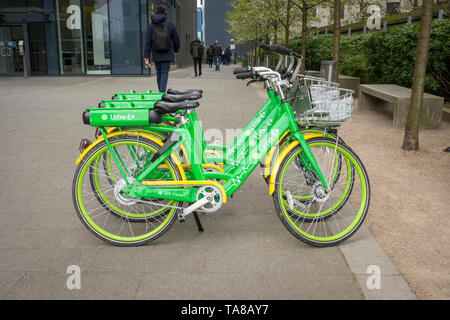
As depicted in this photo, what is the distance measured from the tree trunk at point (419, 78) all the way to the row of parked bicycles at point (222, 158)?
Result: 304cm

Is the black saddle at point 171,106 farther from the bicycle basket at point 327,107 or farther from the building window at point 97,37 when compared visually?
the building window at point 97,37

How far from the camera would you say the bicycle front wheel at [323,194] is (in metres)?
3.44

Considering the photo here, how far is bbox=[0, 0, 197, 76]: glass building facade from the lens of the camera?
22875mm

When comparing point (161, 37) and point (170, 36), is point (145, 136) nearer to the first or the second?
point (161, 37)

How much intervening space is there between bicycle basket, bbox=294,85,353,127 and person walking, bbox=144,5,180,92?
6666 millimetres

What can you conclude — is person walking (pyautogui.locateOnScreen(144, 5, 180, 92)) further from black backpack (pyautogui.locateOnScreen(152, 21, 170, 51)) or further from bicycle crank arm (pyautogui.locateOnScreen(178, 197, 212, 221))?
bicycle crank arm (pyautogui.locateOnScreen(178, 197, 212, 221))

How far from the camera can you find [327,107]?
3338 mm

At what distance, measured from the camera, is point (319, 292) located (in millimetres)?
2842

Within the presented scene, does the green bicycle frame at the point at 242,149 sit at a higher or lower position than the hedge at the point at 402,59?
lower

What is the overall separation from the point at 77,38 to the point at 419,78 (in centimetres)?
2003

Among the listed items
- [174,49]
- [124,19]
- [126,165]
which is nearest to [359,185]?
[126,165]

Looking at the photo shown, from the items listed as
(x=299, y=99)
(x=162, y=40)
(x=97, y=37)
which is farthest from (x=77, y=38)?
(x=299, y=99)

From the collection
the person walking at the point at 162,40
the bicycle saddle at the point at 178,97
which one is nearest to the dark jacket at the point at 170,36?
the person walking at the point at 162,40

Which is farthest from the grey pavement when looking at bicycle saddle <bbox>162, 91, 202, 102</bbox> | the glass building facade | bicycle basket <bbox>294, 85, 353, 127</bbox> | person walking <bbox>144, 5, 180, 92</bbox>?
the glass building facade
